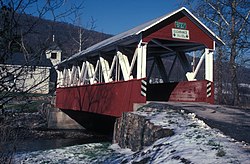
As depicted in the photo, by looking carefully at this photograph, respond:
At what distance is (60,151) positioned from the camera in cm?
902

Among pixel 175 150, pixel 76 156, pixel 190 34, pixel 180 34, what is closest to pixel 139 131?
pixel 76 156

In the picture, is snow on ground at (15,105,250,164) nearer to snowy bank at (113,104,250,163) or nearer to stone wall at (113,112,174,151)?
snowy bank at (113,104,250,163)

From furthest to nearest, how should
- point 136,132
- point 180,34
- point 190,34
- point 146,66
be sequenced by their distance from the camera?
point 146,66 → point 190,34 → point 180,34 → point 136,132

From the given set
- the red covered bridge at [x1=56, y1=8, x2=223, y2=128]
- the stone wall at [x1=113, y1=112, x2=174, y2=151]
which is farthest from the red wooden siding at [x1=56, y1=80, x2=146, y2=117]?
the stone wall at [x1=113, y1=112, x2=174, y2=151]

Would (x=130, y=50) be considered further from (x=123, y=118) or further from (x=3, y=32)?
(x=3, y=32)

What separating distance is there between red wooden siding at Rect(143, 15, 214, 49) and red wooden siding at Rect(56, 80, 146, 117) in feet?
6.25

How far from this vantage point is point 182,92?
A: 12.5m

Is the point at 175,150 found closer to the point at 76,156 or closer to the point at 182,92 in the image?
the point at 76,156

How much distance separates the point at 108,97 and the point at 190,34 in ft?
13.4

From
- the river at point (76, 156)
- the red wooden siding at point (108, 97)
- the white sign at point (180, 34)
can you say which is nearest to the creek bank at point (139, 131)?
the river at point (76, 156)

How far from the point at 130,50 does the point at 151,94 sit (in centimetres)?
334

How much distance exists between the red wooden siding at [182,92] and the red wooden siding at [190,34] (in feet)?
5.49

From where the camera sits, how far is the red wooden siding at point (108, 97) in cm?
982

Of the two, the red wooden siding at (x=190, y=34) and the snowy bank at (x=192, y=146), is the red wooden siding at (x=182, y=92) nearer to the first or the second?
the red wooden siding at (x=190, y=34)
